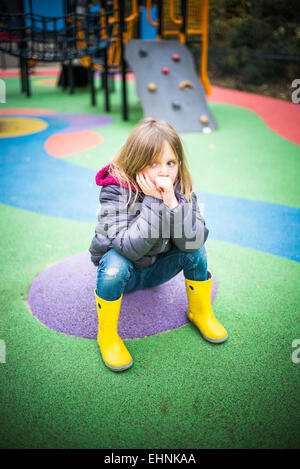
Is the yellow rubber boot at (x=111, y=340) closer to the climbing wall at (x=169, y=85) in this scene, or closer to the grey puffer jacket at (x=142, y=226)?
the grey puffer jacket at (x=142, y=226)

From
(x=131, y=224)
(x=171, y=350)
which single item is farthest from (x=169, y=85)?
(x=171, y=350)

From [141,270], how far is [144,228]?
28 cm

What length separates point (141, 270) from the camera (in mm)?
1756

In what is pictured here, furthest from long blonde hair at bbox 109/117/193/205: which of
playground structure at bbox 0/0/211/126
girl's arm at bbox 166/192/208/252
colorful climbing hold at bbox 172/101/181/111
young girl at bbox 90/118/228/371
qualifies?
playground structure at bbox 0/0/211/126

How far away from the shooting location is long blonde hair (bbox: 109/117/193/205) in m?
1.64

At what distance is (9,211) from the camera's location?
335 cm

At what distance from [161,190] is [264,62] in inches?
427

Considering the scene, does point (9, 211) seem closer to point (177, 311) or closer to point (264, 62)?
point (177, 311)

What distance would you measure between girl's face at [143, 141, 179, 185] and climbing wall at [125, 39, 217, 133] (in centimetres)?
462

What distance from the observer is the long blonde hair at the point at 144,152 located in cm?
164

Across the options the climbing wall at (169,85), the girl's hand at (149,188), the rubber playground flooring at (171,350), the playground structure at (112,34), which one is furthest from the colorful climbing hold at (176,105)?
the girl's hand at (149,188)

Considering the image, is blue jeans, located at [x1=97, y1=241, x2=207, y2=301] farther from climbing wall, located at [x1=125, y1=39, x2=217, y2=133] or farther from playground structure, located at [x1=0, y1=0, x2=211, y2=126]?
playground structure, located at [x1=0, y1=0, x2=211, y2=126]

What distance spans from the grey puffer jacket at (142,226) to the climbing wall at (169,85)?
4647 millimetres
